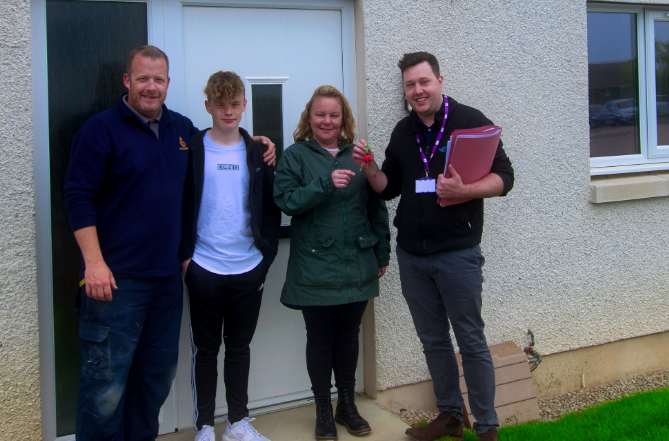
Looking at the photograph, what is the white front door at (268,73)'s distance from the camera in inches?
126

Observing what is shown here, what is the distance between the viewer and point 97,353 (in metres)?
2.46

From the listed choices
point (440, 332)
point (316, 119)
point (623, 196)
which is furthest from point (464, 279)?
point (623, 196)

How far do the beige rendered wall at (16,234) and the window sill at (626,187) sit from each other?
3574mm

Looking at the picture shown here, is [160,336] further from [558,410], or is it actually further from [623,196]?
[623,196]

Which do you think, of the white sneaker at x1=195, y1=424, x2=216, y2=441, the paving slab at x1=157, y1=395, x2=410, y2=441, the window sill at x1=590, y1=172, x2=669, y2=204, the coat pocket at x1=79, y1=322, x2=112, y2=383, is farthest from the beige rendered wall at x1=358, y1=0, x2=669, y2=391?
the coat pocket at x1=79, y1=322, x2=112, y2=383

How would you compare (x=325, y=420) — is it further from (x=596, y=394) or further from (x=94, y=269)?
(x=596, y=394)

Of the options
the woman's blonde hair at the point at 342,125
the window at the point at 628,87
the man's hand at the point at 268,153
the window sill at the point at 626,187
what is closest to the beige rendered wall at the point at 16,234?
the man's hand at the point at 268,153

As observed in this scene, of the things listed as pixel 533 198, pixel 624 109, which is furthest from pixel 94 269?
pixel 624 109

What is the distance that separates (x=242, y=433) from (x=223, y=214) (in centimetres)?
116

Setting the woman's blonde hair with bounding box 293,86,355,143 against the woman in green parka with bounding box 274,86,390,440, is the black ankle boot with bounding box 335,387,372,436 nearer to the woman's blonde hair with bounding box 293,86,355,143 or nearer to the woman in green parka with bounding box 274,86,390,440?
the woman in green parka with bounding box 274,86,390,440

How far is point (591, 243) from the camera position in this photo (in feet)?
13.4

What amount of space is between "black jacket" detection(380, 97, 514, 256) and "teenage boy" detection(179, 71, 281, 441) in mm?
→ 711

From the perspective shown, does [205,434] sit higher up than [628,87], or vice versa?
[628,87]

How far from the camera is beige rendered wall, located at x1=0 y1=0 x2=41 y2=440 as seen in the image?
2660 mm
